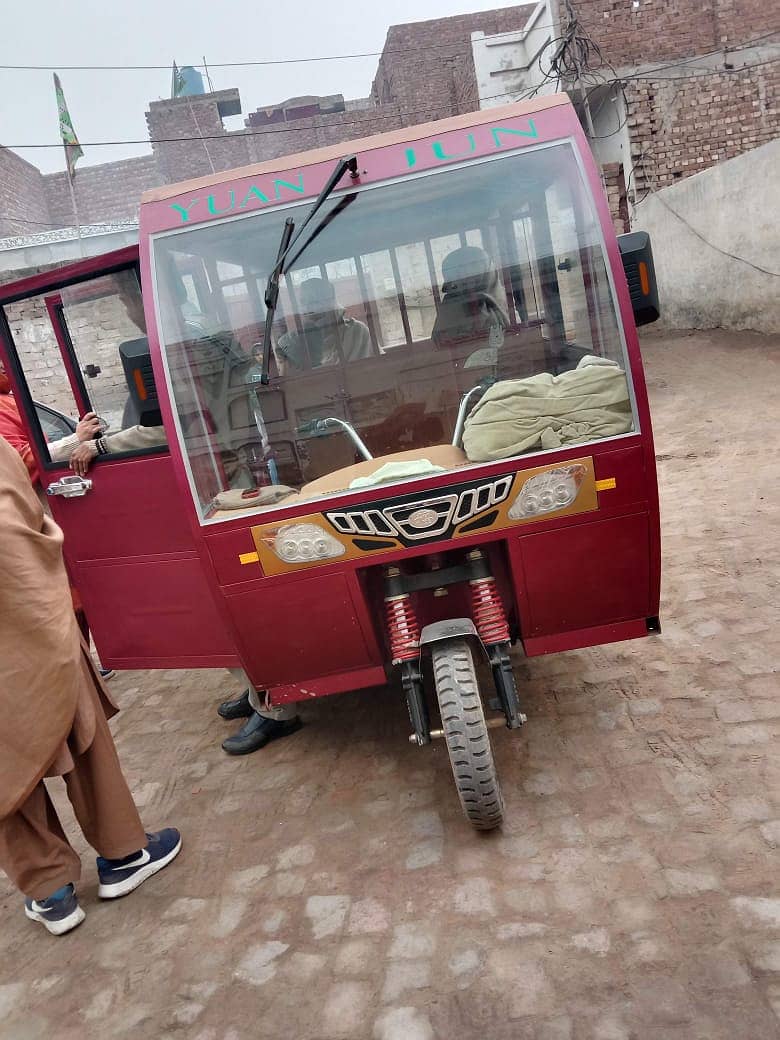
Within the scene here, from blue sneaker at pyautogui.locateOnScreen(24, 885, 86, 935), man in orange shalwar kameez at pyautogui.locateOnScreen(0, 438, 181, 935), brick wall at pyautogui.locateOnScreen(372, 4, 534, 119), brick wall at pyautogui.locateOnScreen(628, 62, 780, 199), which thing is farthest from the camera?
brick wall at pyautogui.locateOnScreen(372, 4, 534, 119)

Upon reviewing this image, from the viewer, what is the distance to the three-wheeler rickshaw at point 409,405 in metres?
2.64

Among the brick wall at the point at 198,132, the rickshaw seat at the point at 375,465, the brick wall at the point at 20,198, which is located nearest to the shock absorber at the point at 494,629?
the rickshaw seat at the point at 375,465

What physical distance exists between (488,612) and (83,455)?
1.84 m

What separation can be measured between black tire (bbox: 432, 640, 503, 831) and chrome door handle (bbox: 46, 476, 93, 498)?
5.77ft

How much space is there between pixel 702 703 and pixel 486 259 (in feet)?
6.61

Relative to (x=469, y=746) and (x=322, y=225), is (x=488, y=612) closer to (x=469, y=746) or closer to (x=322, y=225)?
(x=469, y=746)

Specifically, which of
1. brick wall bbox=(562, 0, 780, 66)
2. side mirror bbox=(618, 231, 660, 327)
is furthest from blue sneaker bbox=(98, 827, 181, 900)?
brick wall bbox=(562, 0, 780, 66)

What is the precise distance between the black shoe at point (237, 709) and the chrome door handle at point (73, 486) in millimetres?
1408

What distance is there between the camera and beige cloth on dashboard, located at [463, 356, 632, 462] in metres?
2.63

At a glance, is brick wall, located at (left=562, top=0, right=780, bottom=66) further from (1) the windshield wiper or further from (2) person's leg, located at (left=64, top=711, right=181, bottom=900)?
(2) person's leg, located at (left=64, top=711, right=181, bottom=900)

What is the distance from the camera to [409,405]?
10.1ft

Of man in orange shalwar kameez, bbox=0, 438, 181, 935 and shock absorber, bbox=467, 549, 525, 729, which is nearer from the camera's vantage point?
man in orange shalwar kameez, bbox=0, 438, 181, 935

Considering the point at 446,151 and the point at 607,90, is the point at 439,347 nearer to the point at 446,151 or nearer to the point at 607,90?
the point at 446,151

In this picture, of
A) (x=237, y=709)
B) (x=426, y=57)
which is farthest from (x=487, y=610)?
(x=426, y=57)
